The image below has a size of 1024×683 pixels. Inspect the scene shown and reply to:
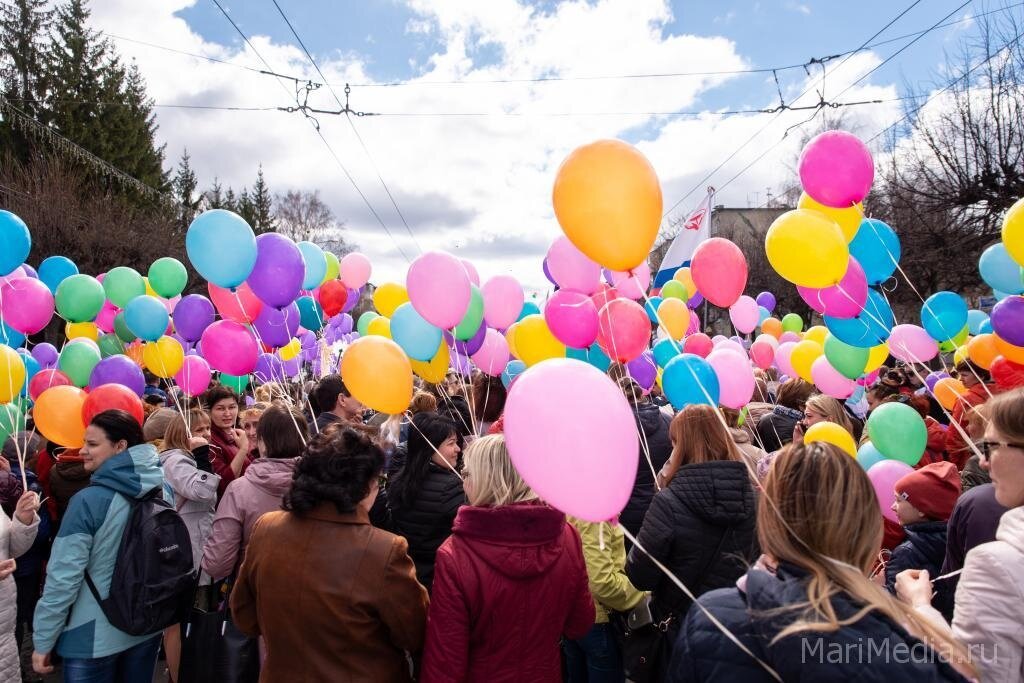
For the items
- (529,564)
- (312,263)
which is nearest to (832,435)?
(529,564)

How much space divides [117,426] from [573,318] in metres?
2.92

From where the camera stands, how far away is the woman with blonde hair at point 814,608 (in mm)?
1159

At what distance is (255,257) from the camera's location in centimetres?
441

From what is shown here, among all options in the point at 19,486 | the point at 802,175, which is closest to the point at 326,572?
the point at 19,486

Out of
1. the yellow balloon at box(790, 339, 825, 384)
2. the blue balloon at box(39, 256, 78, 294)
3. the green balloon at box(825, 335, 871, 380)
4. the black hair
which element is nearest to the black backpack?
the black hair

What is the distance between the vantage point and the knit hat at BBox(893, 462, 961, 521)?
2.26 meters

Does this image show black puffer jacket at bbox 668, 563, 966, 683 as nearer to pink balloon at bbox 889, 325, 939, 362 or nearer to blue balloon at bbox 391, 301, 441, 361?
blue balloon at bbox 391, 301, 441, 361

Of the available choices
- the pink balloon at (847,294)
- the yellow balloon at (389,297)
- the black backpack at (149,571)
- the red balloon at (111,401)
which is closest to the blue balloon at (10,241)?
the red balloon at (111,401)

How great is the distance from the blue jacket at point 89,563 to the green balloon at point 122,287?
186 inches

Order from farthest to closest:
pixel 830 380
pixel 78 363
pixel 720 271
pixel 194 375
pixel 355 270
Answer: pixel 355 270
pixel 194 375
pixel 830 380
pixel 78 363
pixel 720 271

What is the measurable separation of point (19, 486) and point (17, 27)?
19.1 metres

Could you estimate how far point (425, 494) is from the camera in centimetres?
284

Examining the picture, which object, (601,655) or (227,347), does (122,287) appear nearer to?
(227,347)

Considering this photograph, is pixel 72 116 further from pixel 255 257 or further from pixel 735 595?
pixel 735 595
